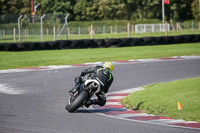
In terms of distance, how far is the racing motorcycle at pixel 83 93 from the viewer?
8.88 m

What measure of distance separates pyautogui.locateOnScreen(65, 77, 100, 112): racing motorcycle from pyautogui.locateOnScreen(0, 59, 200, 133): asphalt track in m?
0.19

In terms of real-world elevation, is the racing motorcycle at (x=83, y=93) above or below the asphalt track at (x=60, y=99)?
above

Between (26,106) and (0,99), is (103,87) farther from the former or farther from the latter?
(0,99)

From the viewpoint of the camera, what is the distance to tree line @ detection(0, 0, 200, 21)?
65.6m

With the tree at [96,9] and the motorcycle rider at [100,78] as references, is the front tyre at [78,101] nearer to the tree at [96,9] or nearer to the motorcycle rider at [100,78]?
the motorcycle rider at [100,78]

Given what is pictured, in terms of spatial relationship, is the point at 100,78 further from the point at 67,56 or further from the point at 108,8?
the point at 108,8

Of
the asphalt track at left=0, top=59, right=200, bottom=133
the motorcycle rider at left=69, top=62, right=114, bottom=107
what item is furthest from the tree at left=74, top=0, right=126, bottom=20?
the motorcycle rider at left=69, top=62, right=114, bottom=107

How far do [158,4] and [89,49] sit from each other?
1683 inches

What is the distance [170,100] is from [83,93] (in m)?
2.45

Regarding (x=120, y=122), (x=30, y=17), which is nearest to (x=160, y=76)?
(x=120, y=122)

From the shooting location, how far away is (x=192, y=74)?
16250 millimetres

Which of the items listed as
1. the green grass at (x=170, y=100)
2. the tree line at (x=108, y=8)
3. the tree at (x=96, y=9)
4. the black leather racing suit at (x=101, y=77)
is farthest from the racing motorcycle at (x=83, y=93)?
the tree at (x=96, y=9)

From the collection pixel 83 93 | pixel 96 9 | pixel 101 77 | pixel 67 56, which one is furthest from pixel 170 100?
pixel 96 9

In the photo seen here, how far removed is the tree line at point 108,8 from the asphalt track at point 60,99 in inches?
1821
